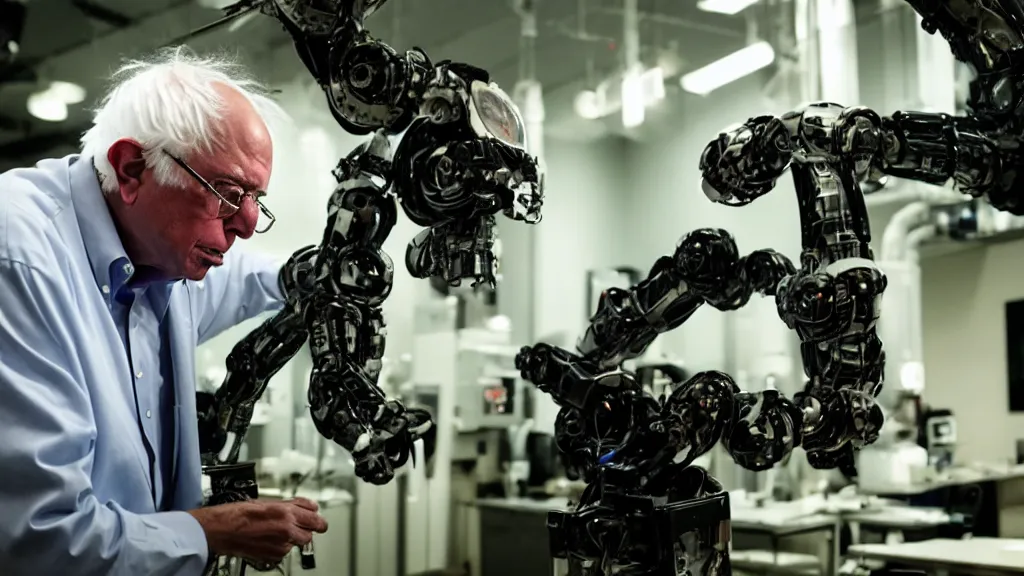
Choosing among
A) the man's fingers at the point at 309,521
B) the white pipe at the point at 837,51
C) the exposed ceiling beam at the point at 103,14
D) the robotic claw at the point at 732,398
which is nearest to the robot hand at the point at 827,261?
the robotic claw at the point at 732,398

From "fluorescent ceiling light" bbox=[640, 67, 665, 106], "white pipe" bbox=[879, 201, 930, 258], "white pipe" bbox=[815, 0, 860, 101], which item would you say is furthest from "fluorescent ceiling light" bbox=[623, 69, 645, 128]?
"white pipe" bbox=[879, 201, 930, 258]

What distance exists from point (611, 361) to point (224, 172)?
47 centimetres

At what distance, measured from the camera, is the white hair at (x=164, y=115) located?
101cm

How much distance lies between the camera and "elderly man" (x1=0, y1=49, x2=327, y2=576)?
894 millimetres

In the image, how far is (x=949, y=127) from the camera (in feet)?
3.66

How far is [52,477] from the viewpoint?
884 mm

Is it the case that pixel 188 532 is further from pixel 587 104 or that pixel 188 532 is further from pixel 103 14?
pixel 587 104

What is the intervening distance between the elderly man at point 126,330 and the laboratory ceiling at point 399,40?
2.37 ft

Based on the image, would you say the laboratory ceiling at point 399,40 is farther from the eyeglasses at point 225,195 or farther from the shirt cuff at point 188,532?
the shirt cuff at point 188,532

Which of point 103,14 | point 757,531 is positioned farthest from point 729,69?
point 103,14

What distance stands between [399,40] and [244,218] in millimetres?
2418

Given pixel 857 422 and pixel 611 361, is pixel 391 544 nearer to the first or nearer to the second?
pixel 611 361

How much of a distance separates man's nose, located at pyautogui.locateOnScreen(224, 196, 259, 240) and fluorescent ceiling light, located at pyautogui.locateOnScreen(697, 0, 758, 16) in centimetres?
347

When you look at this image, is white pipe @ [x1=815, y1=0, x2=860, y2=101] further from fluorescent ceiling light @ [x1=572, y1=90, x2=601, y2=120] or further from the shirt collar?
the shirt collar
